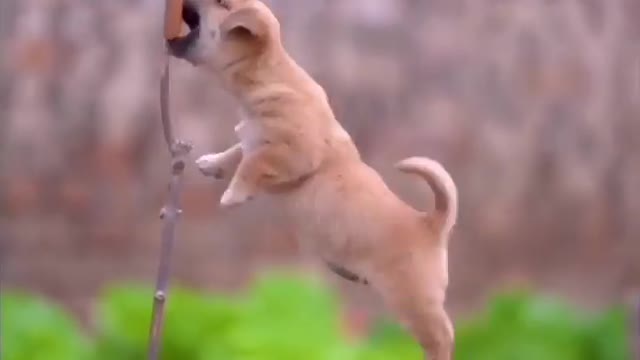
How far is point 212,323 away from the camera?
101cm

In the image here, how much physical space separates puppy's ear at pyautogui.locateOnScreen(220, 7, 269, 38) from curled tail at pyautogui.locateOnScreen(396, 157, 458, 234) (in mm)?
80

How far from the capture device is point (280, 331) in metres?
0.93

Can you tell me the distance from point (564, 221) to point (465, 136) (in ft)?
0.50

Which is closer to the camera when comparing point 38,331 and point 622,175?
point 38,331

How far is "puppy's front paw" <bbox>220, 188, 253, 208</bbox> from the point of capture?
519mm

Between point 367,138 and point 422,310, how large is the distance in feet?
2.83

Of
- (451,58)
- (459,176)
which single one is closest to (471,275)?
(459,176)

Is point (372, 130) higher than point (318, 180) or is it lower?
higher

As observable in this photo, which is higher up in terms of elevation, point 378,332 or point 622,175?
point 622,175

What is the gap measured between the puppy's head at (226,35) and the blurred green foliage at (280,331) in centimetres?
41

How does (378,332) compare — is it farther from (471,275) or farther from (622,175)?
(622,175)

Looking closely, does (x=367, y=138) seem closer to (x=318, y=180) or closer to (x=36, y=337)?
(x=36, y=337)

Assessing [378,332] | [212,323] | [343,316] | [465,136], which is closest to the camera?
[212,323]

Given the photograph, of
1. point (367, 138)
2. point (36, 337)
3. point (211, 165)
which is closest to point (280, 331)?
point (36, 337)
